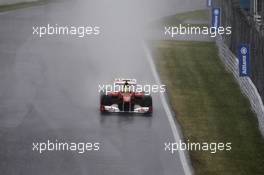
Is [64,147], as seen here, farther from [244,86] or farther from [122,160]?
[244,86]

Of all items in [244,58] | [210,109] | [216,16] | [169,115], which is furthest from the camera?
[216,16]

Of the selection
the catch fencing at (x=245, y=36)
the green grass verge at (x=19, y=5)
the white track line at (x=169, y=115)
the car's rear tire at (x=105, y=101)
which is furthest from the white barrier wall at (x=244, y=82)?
the green grass verge at (x=19, y=5)

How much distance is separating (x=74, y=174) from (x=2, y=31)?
22.9 m

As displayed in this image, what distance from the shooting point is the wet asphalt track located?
20.4 metres

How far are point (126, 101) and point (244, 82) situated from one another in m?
5.70

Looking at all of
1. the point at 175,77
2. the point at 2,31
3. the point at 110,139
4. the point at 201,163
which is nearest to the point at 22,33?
the point at 2,31

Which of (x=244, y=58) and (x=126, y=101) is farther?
(x=244, y=58)

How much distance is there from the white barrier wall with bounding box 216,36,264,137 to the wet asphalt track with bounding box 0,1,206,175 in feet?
9.37

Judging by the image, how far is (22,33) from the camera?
40.7 metres

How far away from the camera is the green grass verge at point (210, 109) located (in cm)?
2089

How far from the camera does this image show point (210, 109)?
86.0 ft

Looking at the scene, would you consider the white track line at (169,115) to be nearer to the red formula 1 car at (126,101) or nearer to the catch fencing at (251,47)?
the red formula 1 car at (126,101)

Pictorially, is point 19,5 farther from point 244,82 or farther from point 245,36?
point 244,82

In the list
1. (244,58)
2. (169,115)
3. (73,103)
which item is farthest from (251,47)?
(73,103)
